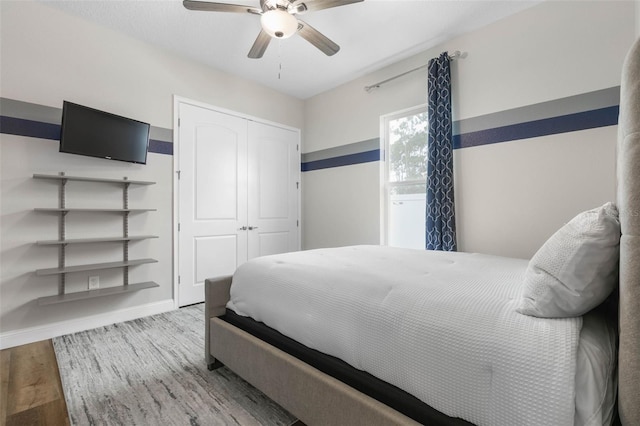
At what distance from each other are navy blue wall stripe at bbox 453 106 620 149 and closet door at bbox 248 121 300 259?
2302 mm

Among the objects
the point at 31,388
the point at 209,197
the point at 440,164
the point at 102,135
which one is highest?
the point at 102,135

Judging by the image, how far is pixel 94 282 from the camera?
2.74 metres

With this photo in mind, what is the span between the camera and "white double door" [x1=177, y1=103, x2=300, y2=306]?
3.37 m

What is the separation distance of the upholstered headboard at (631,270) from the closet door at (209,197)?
343cm

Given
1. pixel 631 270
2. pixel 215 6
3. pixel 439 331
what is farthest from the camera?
pixel 215 6

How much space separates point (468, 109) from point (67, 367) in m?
3.87

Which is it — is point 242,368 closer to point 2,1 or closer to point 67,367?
point 67,367

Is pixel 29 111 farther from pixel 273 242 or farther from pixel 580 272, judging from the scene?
pixel 580 272

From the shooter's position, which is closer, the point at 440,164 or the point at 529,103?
the point at 529,103

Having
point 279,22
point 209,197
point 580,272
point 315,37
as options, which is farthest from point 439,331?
point 209,197

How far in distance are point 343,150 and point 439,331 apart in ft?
10.9

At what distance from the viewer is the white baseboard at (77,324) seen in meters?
2.35

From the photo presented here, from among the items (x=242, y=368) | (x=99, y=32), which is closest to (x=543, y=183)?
(x=242, y=368)

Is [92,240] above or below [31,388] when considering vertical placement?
above
